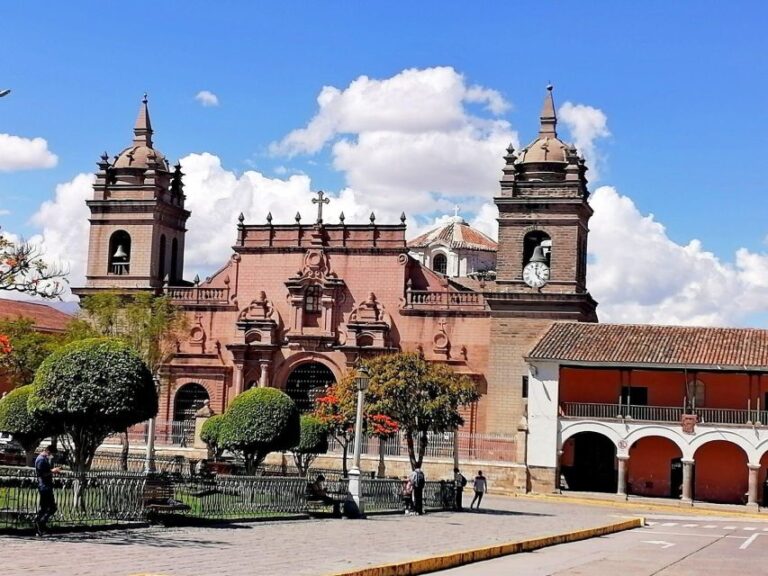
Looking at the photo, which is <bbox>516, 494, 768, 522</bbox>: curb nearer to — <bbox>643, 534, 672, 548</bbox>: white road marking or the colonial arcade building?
the colonial arcade building

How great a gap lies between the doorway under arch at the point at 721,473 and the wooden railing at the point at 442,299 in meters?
11.8

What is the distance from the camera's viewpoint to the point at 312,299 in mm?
56062

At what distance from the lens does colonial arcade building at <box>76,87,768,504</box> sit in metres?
48.2

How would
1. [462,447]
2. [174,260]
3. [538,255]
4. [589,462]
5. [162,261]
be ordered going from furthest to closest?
[174,260]
[162,261]
[538,255]
[462,447]
[589,462]

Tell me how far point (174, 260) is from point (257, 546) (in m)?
42.5

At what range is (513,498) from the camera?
44594 mm

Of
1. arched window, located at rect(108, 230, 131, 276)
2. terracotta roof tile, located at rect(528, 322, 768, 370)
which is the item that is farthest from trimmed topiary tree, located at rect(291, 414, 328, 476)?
arched window, located at rect(108, 230, 131, 276)

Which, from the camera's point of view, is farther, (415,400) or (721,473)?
(721,473)

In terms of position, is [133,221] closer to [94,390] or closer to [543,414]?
[543,414]

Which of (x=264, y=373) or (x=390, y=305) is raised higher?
(x=390, y=305)

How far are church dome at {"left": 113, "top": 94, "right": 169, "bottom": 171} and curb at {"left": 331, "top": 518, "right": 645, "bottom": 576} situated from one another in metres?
35.8

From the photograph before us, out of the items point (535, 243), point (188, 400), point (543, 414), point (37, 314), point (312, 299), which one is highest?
point (535, 243)

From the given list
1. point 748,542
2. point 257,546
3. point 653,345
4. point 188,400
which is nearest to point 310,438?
point 748,542

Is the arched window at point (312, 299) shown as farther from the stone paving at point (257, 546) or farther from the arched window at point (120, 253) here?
the stone paving at point (257, 546)
